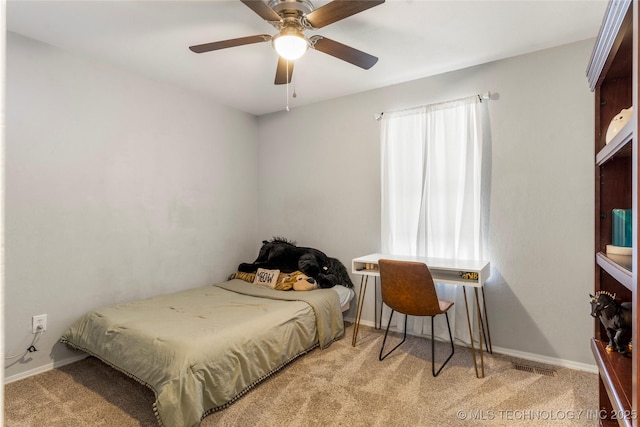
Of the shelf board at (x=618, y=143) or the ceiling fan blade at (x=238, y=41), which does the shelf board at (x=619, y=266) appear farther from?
the ceiling fan blade at (x=238, y=41)

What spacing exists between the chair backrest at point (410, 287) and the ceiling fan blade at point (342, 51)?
1.33 metres

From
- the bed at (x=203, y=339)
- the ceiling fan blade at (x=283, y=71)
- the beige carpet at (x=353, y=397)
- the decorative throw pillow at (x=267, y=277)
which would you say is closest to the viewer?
the bed at (x=203, y=339)

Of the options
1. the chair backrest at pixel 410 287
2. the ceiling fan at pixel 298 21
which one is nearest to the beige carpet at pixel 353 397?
the chair backrest at pixel 410 287

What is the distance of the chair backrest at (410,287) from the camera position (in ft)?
7.35

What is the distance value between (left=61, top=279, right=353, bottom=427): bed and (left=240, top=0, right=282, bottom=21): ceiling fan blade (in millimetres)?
1777

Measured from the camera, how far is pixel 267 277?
3273 mm

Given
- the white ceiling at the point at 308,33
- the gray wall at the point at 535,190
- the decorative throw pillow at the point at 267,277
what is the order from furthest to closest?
1. the decorative throw pillow at the point at 267,277
2. the gray wall at the point at 535,190
3. the white ceiling at the point at 308,33

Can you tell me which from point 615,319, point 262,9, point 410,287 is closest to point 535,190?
point 410,287

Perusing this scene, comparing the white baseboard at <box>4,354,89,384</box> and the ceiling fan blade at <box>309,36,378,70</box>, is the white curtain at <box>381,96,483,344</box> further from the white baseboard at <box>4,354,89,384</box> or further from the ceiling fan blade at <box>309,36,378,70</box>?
the white baseboard at <box>4,354,89,384</box>

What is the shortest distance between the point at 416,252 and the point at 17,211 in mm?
3049

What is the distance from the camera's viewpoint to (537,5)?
6.45 ft

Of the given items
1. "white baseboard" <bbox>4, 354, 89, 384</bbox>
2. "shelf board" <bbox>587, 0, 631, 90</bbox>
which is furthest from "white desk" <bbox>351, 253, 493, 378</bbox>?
"white baseboard" <bbox>4, 354, 89, 384</bbox>

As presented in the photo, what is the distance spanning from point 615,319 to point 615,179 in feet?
2.08

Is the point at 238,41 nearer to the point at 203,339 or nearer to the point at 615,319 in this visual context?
the point at 203,339
